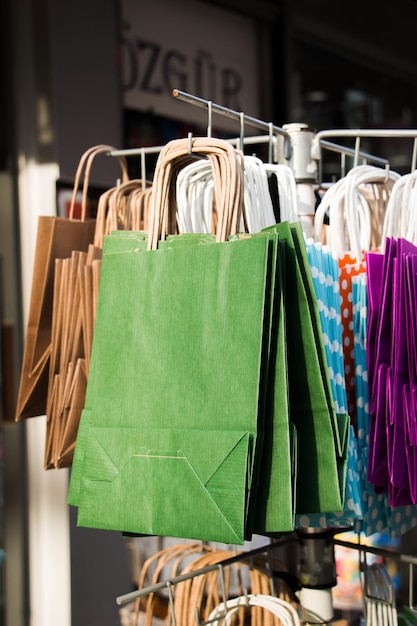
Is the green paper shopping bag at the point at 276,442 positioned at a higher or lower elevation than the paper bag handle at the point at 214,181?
lower

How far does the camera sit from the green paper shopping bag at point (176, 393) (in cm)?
115

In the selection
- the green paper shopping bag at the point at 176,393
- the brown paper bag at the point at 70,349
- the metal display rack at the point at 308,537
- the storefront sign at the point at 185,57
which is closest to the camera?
the green paper shopping bag at the point at 176,393

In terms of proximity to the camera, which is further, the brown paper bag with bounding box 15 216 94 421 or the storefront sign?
the storefront sign

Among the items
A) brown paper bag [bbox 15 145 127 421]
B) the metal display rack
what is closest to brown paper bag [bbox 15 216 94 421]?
brown paper bag [bbox 15 145 127 421]

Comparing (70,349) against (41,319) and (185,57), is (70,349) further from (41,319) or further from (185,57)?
(185,57)

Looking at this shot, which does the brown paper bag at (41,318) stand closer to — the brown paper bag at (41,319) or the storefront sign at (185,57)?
the brown paper bag at (41,319)

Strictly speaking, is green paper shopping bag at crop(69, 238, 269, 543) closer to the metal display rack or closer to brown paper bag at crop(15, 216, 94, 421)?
the metal display rack

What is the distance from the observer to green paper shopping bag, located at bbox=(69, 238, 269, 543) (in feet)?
3.78

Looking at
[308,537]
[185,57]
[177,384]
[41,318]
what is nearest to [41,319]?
[41,318]

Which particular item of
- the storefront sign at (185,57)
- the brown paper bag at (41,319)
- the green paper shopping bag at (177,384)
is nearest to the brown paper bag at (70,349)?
the brown paper bag at (41,319)

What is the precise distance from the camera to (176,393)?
122 centimetres

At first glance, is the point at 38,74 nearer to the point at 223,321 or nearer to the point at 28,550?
the point at 28,550

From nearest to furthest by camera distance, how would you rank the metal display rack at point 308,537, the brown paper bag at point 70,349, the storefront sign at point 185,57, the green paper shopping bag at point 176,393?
the green paper shopping bag at point 176,393 → the metal display rack at point 308,537 → the brown paper bag at point 70,349 → the storefront sign at point 185,57

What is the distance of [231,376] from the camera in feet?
3.85
